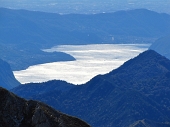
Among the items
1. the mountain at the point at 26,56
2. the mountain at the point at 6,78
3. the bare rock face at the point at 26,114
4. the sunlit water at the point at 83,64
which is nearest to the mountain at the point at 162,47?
the sunlit water at the point at 83,64

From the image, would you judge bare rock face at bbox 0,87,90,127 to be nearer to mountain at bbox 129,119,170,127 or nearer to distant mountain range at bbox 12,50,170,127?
mountain at bbox 129,119,170,127

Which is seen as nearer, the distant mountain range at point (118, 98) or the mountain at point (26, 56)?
the distant mountain range at point (118, 98)

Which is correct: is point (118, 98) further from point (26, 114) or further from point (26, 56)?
point (26, 56)

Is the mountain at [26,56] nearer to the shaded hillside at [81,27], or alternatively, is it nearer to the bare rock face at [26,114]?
the shaded hillside at [81,27]

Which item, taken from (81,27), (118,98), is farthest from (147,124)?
(81,27)

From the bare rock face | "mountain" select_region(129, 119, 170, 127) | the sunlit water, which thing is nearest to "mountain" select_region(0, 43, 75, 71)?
the sunlit water

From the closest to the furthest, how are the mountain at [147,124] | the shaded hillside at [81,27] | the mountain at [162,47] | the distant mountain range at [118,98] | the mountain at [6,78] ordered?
the mountain at [147,124] → the distant mountain range at [118,98] → the mountain at [6,78] → the mountain at [162,47] → the shaded hillside at [81,27]

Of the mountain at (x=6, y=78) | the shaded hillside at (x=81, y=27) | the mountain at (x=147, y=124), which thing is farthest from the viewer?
the shaded hillside at (x=81, y=27)
